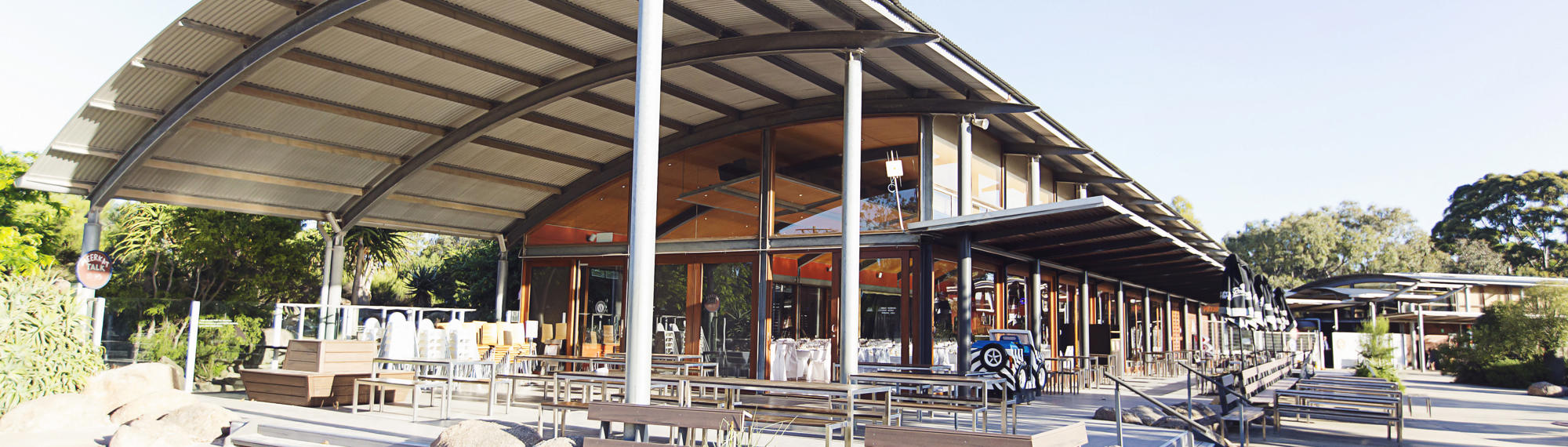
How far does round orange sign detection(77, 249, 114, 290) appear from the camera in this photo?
11.6 metres

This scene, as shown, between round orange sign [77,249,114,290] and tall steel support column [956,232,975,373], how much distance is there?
35.7 ft

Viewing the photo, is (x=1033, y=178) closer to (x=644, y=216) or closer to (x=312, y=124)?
(x=644, y=216)

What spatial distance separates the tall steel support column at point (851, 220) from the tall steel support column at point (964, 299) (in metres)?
2.63

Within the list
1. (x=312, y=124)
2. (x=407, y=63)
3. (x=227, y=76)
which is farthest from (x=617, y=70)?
(x=312, y=124)

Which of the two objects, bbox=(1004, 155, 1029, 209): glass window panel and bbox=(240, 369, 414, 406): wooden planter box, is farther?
bbox=(1004, 155, 1029, 209): glass window panel

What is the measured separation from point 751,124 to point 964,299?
173 inches

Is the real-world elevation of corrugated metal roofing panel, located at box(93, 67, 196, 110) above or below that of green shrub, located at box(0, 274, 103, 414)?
above

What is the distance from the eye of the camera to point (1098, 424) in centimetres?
931

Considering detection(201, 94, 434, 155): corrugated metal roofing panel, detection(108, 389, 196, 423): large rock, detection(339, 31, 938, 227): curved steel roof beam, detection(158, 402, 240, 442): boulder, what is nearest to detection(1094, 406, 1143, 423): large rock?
detection(339, 31, 938, 227): curved steel roof beam

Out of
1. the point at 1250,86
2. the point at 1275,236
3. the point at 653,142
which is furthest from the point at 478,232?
the point at 1275,236

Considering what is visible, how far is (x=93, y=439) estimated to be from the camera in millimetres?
7059

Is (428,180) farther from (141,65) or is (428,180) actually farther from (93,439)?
(93,439)

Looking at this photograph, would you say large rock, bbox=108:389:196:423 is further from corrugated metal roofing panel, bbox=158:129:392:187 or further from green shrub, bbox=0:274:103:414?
corrugated metal roofing panel, bbox=158:129:392:187

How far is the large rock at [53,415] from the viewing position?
7.30 meters
